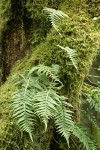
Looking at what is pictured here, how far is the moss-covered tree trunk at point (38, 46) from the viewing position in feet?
9.61

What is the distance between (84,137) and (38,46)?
1.01 metres

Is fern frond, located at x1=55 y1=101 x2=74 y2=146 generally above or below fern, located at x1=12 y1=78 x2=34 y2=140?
below

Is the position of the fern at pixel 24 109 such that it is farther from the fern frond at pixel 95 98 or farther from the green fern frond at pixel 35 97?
the fern frond at pixel 95 98

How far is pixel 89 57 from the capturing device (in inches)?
127

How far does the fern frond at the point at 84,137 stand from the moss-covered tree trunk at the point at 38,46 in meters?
0.21

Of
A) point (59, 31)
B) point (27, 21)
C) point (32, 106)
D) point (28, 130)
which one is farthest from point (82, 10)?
point (28, 130)

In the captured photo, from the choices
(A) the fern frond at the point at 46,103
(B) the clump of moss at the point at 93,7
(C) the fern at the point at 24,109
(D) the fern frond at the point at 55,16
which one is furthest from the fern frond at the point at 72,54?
(B) the clump of moss at the point at 93,7

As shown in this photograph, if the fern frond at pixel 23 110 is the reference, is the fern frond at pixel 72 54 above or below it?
above

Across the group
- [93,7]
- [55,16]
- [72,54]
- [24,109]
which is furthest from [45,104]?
[93,7]

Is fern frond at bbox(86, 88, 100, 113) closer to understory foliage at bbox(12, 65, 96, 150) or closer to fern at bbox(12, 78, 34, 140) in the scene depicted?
understory foliage at bbox(12, 65, 96, 150)

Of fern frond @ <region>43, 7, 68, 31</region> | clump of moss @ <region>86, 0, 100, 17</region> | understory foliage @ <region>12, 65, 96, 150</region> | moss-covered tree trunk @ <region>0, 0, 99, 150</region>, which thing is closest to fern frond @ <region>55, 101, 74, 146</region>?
understory foliage @ <region>12, 65, 96, 150</region>

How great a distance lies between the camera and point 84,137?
3197 millimetres

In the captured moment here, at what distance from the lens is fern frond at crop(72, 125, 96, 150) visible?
124 inches

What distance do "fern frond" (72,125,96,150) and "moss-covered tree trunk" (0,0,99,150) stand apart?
0.21m
